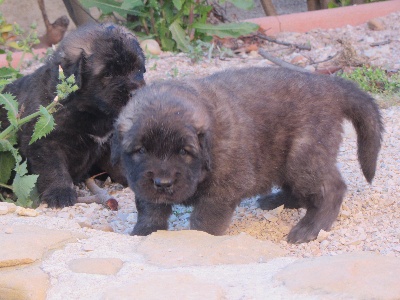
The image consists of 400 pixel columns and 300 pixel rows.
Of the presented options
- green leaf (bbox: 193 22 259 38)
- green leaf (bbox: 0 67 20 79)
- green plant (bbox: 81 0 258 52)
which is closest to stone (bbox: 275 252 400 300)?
green leaf (bbox: 0 67 20 79)

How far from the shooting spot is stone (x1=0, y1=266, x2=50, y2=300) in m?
2.97

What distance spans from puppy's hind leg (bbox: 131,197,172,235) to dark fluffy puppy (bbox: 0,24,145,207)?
0.91 meters

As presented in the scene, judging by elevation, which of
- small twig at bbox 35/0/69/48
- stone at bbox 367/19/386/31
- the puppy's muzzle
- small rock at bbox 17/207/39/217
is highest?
the puppy's muzzle

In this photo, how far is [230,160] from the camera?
4016 mm

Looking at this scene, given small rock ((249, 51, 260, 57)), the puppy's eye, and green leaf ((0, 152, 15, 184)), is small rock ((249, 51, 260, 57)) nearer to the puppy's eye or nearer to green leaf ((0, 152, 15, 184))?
green leaf ((0, 152, 15, 184))

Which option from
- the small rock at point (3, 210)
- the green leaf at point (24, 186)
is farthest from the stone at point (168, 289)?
the green leaf at point (24, 186)

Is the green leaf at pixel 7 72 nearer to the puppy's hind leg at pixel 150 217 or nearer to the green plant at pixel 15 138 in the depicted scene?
the green plant at pixel 15 138

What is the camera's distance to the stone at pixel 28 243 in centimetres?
321

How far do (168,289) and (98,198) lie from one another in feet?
7.75

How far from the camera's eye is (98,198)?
5.16 meters

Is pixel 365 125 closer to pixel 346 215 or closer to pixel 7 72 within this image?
pixel 346 215

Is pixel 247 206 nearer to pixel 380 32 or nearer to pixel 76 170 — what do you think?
pixel 76 170

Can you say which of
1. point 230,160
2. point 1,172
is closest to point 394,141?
point 230,160

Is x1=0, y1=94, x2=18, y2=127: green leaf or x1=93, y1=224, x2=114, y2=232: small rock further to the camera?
x1=0, y1=94, x2=18, y2=127: green leaf
